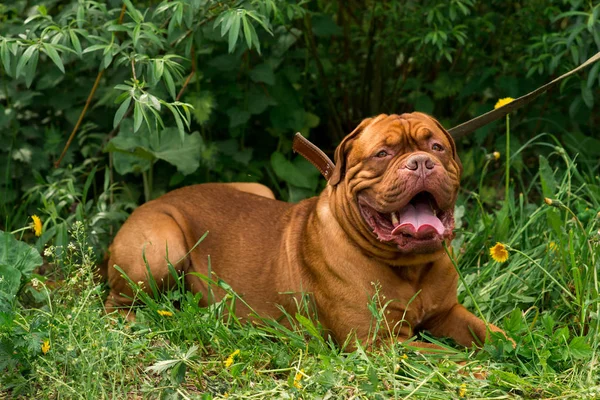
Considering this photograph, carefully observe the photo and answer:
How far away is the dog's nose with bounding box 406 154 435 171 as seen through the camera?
12.0ft

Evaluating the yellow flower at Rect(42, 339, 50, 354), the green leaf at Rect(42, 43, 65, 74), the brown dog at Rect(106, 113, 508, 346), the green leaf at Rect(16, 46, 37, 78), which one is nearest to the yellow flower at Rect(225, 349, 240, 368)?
the brown dog at Rect(106, 113, 508, 346)

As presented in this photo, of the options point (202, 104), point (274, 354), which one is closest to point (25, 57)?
point (202, 104)

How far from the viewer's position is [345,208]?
157 inches

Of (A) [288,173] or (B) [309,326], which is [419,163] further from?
(A) [288,173]

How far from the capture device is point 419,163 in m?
3.65

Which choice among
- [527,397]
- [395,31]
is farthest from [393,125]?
[395,31]

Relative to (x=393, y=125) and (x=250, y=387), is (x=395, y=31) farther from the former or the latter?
(x=250, y=387)

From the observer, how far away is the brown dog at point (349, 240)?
148 inches

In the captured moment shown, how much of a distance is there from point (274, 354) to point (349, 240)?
589 millimetres

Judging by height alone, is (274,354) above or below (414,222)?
below

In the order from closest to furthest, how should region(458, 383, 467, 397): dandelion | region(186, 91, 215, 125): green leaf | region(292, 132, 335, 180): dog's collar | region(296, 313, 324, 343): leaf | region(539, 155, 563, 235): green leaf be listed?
region(458, 383, 467, 397): dandelion, region(296, 313, 324, 343): leaf, region(292, 132, 335, 180): dog's collar, region(539, 155, 563, 235): green leaf, region(186, 91, 215, 125): green leaf

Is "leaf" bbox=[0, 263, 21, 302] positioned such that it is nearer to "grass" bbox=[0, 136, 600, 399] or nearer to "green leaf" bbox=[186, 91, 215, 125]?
"grass" bbox=[0, 136, 600, 399]

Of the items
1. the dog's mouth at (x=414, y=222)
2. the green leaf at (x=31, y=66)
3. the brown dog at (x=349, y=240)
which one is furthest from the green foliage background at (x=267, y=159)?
the dog's mouth at (x=414, y=222)

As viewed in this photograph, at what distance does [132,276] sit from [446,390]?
5.68 ft
